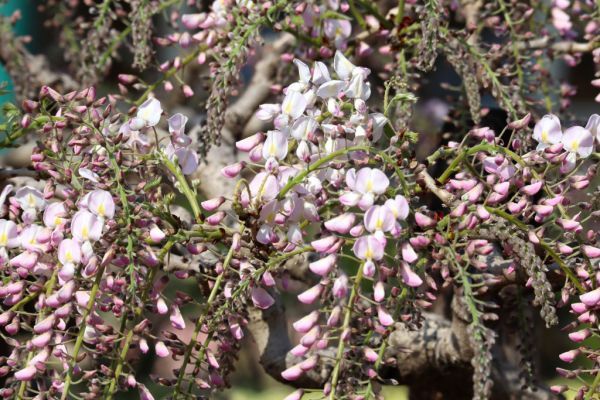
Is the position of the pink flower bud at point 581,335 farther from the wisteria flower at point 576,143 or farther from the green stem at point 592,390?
the wisteria flower at point 576,143

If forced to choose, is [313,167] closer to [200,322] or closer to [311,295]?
[311,295]

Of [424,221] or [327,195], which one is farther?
[327,195]

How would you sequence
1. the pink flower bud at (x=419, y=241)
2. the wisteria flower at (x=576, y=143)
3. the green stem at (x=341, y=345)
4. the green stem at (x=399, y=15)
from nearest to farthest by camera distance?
1. the green stem at (x=341, y=345)
2. the pink flower bud at (x=419, y=241)
3. the wisteria flower at (x=576, y=143)
4. the green stem at (x=399, y=15)

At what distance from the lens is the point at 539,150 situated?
5.02ft

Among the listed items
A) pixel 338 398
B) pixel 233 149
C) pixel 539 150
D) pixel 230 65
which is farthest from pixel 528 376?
pixel 233 149

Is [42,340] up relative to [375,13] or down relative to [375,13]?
down

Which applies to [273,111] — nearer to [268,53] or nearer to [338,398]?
[338,398]

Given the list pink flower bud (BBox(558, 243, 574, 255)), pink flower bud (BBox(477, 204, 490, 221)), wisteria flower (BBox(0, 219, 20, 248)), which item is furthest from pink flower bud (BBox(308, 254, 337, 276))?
wisteria flower (BBox(0, 219, 20, 248))

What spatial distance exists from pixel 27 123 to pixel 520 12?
3.87 ft

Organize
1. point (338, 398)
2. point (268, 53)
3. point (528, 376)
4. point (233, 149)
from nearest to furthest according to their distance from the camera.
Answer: point (338, 398) < point (528, 376) < point (233, 149) < point (268, 53)

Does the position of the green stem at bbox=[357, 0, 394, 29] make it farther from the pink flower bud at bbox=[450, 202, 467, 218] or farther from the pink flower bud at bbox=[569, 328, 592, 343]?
the pink flower bud at bbox=[569, 328, 592, 343]

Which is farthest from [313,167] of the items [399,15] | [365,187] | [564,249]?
[399,15]

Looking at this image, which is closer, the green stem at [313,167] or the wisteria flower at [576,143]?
the green stem at [313,167]

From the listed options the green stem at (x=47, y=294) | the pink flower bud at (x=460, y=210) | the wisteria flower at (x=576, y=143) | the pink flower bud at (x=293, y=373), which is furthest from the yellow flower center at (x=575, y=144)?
the green stem at (x=47, y=294)
